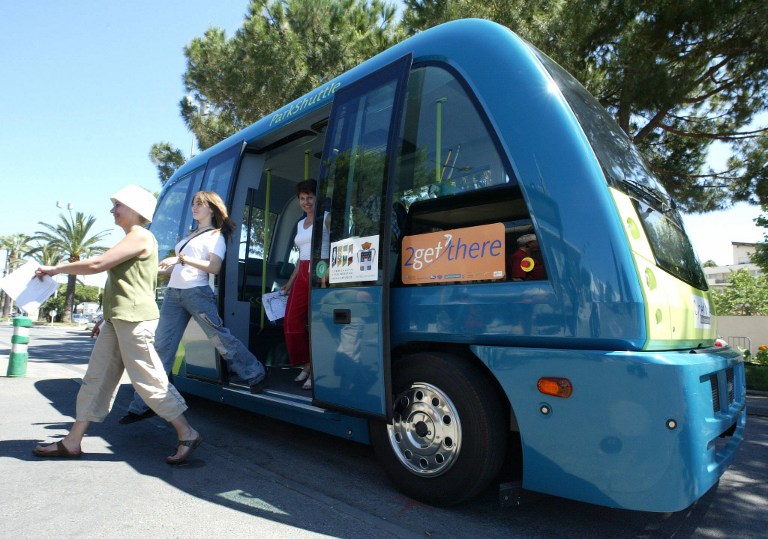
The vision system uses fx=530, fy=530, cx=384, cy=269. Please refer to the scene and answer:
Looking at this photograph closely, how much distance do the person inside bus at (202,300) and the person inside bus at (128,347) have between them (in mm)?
497

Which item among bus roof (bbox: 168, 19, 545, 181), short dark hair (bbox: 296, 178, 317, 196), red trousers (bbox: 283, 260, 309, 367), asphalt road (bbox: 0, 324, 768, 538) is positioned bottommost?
asphalt road (bbox: 0, 324, 768, 538)

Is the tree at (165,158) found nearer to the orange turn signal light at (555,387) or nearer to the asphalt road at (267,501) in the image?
the asphalt road at (267,501)

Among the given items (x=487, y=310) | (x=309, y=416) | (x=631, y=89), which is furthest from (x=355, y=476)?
(x=631, y=89)

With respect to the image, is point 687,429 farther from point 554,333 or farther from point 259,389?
point 259,389

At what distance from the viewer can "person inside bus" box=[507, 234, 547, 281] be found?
2535 mm

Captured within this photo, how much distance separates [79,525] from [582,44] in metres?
10.3

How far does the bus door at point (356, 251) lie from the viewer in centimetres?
299

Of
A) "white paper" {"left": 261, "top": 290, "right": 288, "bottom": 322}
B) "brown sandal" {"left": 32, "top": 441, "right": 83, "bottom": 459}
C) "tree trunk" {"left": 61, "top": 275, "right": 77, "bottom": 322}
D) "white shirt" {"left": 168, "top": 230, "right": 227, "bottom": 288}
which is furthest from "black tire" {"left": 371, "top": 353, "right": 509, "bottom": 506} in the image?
"tree trunk" {"left": 61, "top": 275, "right": 77, "bottom": 322}

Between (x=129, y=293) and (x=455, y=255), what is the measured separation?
7.29 ft

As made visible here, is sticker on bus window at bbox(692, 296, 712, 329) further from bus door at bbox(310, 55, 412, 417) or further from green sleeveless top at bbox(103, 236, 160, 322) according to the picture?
green sleeveless top at bbox(103, 236, 160, 322)

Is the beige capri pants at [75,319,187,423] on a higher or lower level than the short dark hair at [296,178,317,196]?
lower

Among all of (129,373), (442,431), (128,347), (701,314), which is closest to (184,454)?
(129,373)

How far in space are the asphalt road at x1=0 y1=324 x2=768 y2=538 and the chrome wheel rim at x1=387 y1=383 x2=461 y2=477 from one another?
0.25 metres

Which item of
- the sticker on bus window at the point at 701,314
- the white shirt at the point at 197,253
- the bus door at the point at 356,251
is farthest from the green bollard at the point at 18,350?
the sticker on bus window at the point at 701,314
